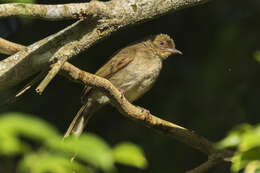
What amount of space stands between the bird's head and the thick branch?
229cm

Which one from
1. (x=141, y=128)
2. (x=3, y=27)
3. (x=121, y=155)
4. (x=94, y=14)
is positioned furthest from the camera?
(x=141, y=128)

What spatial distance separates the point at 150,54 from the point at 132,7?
2.22 m

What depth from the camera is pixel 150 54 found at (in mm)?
6883

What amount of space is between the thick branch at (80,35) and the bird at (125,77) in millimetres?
1670

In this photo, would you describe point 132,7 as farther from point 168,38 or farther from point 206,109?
point 206,109

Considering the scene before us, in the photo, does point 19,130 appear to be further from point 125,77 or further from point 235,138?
point 125,77

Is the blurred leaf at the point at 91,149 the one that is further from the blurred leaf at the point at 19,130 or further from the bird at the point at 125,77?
the bird at the point at 125,77

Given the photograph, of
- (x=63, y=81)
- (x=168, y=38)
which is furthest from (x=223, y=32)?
(x=63, y=81)

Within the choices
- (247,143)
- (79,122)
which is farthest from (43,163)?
(79,122)

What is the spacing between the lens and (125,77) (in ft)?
21.2

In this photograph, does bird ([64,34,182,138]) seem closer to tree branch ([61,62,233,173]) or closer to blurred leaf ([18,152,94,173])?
tree branch ([61,62,233,173])

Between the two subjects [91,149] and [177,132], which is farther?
[177,132]

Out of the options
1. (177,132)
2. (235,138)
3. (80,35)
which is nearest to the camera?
(235,138)

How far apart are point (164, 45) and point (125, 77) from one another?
0.97 metres
